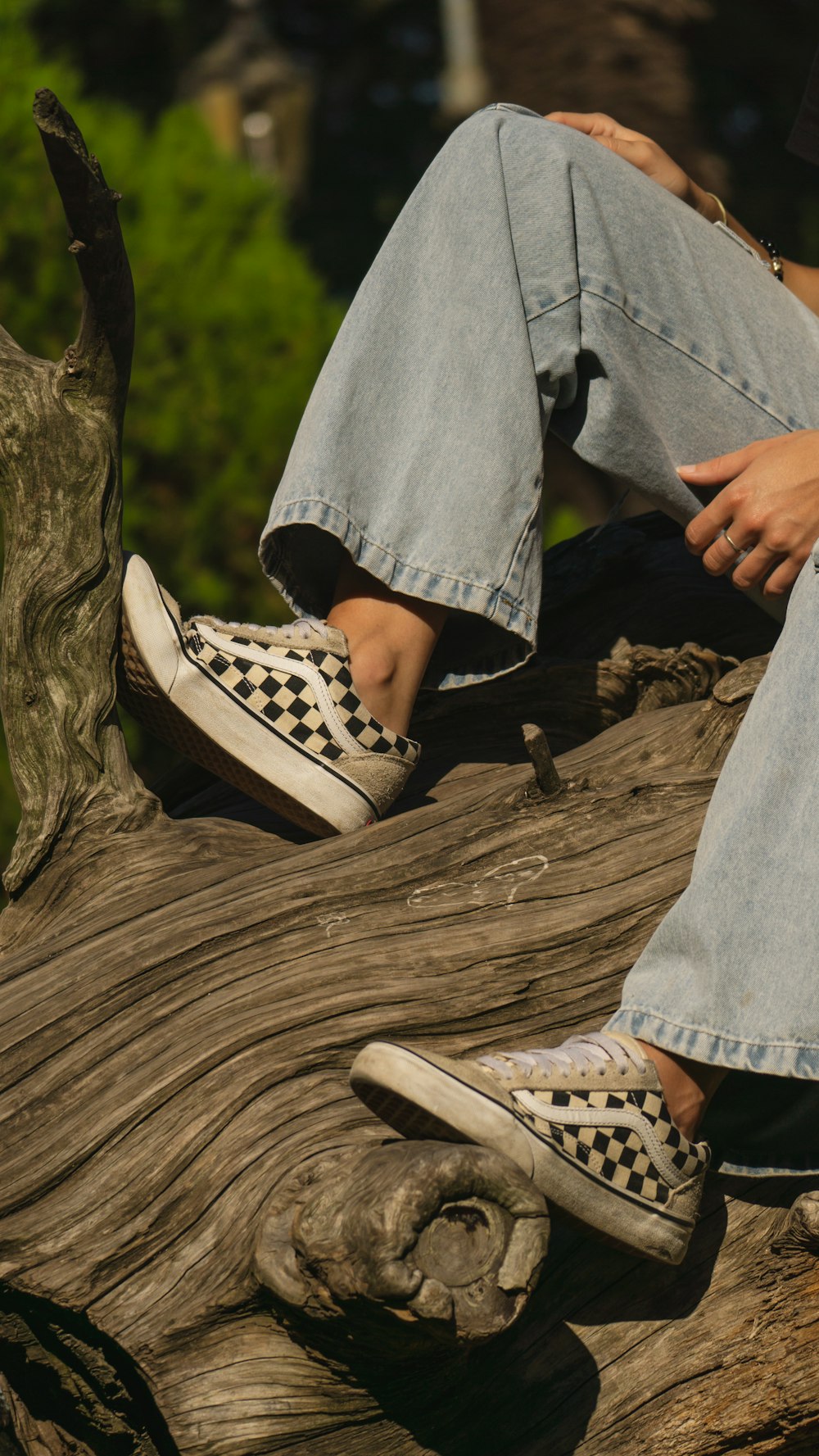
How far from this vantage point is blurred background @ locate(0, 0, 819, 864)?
15.3 feet

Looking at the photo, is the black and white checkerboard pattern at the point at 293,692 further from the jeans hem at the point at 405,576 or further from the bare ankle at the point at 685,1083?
the bare ankle at the point at 685,1083

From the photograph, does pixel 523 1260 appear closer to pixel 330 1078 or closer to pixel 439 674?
pixel 330 1078

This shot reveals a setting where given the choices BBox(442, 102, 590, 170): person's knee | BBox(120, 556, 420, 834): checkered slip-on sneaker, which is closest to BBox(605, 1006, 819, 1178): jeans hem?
BBox(120, 556, 420, 834): checkered slip-on sneaker

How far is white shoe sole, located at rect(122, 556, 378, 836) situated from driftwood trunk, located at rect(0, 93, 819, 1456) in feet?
0.24

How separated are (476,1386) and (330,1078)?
48 cm

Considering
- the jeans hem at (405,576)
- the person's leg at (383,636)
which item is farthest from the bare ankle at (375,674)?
the jeans hem at (405,576)

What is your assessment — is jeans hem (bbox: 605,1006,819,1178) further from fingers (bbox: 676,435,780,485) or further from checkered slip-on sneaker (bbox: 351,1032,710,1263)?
fingers (bbox: 676,435,780,485)

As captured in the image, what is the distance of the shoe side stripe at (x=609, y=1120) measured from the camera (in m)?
1.74

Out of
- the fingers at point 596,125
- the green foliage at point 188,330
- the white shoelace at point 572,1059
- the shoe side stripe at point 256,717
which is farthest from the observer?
the green foliage at point 188,330

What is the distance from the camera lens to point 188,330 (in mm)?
4969

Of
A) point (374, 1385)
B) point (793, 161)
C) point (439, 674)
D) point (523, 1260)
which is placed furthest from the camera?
point (793, 161)

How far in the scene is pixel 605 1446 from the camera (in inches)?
78.2

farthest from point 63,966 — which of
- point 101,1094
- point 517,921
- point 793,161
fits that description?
point 793,161

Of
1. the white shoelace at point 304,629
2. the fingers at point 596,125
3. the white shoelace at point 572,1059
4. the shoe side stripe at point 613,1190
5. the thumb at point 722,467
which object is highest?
the fingers at point 596,125
